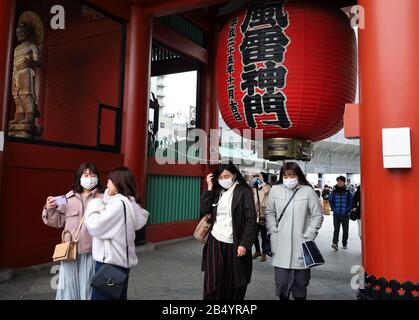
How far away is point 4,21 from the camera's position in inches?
190

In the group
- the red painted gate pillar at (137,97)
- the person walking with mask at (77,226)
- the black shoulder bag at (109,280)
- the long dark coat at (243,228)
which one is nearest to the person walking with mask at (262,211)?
the red painted gate pillar at (137,97)

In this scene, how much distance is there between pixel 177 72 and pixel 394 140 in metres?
8.06

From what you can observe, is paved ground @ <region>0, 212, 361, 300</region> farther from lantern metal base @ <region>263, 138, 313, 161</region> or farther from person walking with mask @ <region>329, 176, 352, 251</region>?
lantern metal base @ <region>263, 138, 313, 161</region>

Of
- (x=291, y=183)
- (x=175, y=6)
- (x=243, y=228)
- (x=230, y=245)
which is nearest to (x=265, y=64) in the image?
(x=291, y=183)

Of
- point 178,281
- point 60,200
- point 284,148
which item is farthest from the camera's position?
point 178,281

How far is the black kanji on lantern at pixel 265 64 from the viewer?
453 centimetres

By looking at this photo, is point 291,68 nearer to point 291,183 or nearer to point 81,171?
point 291,183

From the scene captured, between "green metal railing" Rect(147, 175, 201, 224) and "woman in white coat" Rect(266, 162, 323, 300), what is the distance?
456 centimetres

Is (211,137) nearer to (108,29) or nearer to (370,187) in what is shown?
(108,29)

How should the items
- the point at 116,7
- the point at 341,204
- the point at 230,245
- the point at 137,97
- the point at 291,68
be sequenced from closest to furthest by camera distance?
the point at 230,245
the point at 291,68
the point at 116,7
the point at 137,97
the point at 341,204

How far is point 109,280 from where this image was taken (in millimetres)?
2660

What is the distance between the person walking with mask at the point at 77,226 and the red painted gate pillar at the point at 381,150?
7.93 ft

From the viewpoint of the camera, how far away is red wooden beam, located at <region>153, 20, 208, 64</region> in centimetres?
802

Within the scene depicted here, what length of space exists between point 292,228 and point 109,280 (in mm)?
1789
